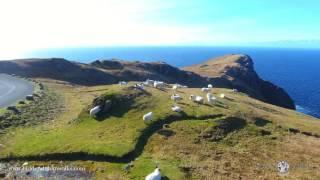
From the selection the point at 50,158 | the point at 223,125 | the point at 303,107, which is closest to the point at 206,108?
the point at 223,125

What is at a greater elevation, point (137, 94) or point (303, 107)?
point (137, 94)

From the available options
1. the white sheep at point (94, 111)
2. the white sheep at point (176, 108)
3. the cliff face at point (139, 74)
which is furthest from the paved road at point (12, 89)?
the white sheep at point (176, 108)

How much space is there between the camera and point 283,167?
45.8 metres

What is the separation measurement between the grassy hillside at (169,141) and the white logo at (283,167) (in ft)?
2.16

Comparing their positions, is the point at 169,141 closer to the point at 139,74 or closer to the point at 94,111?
the point at 94,111

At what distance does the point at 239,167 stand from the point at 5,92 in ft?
180

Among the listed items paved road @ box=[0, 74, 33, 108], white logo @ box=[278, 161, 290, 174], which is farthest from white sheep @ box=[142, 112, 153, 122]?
paved road @ box=[0, 74, 33, 108]

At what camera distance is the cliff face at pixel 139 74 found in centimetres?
13721

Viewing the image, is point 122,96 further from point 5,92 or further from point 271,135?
point 5,92

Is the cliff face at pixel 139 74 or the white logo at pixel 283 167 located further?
the cliff face at pixel 139 74

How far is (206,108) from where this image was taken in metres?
62.1

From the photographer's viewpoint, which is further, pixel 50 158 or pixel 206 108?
pixel 206 108

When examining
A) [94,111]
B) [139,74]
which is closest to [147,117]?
[94,111]

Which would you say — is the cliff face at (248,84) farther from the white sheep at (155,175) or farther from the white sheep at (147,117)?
the white sheep at (155,175)
